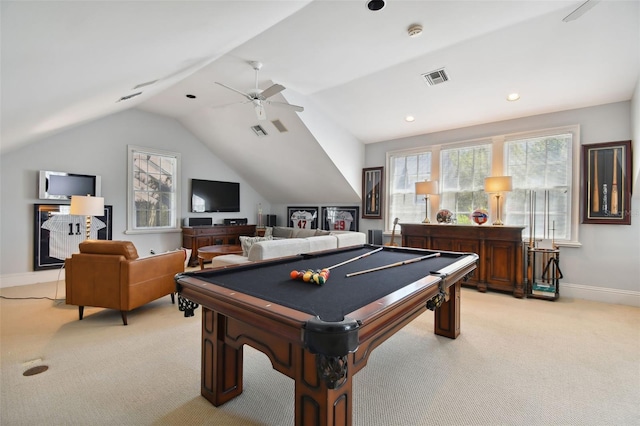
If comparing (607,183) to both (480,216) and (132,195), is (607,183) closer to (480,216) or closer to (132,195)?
(480,216)

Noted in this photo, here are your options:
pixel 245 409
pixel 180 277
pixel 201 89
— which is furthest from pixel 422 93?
pixel 245 409

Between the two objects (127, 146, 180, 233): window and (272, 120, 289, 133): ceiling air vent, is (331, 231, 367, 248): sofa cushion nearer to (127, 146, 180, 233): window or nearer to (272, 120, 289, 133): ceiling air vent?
(272, 120, 289, 133): ceiling air vent

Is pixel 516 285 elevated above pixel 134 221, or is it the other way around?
pixel 134 221

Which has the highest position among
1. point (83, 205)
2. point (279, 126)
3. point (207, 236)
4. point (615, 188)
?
point (279, 126)

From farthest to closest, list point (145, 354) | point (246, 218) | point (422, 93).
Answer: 1. point (246, 218)
2. point (422, 93)
3. point (145, 354)

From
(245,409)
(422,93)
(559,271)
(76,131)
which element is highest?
(422,93)

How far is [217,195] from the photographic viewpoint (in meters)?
7.16

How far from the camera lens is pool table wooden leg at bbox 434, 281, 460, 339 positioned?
2803 mm

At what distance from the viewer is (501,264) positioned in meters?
4.36

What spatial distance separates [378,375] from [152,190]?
5909mm

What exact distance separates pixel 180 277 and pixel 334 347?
119 centimetres

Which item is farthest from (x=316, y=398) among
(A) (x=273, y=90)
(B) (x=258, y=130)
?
(B) (x=258, y=130)

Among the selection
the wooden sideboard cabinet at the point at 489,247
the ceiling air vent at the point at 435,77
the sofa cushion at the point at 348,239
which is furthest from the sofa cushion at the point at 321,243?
the ceiling air vent at the point at 435,77

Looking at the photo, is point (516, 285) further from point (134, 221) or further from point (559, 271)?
point (134, 221)
